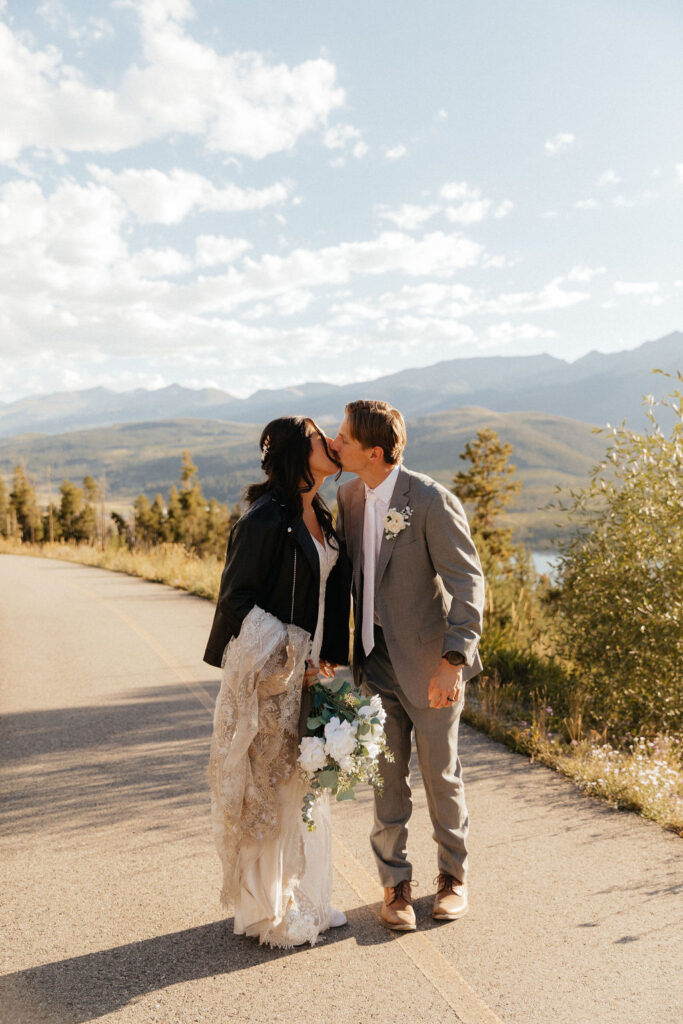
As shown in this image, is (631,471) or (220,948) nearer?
(220,948)

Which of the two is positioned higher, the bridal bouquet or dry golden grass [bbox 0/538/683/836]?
the bridal bouquet

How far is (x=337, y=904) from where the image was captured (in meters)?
3.86

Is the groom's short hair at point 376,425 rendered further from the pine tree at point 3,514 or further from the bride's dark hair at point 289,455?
the pine tree at point 3,514

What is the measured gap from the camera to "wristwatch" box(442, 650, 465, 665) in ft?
11.3

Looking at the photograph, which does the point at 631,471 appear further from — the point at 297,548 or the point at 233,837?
the point at 233,837

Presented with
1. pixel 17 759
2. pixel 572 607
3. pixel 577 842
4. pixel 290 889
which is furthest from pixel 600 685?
pixel 17 759

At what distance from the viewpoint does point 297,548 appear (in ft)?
11.2

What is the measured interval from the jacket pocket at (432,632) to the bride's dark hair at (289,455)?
2.74 ft

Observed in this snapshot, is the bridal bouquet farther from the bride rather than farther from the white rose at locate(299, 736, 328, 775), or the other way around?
the bride

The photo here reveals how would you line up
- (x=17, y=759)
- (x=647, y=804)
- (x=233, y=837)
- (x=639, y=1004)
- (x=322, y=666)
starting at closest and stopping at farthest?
(x=639, y=1004), (x=233, y=837), (x=322, y=666), (x=647, y=804), (x=17, y=759)

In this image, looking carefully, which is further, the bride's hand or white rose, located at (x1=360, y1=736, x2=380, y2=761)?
the bride's hand

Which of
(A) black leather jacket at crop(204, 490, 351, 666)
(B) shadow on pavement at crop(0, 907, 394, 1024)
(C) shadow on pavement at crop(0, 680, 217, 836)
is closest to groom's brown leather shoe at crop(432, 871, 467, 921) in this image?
(B) shadow on pavement at crop(0, 907, 394, 1024)

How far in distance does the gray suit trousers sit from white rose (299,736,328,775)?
0.59 m

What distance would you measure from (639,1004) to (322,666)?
5.98 feet
